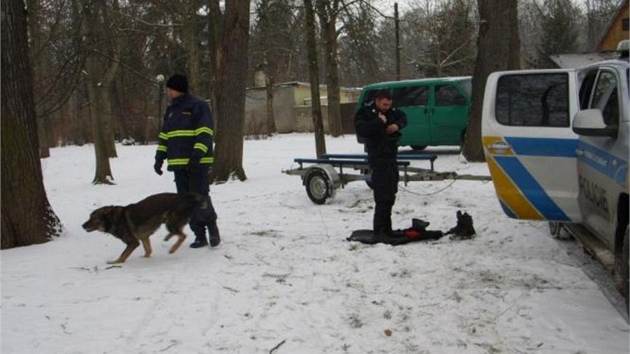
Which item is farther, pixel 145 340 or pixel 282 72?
A: pixel 282 72

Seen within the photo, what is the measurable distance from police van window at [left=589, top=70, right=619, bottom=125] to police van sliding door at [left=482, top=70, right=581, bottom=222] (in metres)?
0.22

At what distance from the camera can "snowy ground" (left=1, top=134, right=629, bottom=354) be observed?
4.18 m

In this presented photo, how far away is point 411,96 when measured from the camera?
670 inches

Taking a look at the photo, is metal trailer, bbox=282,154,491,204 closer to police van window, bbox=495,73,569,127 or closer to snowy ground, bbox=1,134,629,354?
snowy ground, bbox=1,134,629,354

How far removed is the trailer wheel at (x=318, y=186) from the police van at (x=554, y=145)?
4361 mm

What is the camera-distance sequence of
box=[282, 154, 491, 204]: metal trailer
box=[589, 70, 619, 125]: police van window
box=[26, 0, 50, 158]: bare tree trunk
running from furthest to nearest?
box=[26, 0, 50, 158]: bare tree trunk, box=[282, 154, 491, 204]: metal trailer, box=[589, 70, 619, 125]: police van window

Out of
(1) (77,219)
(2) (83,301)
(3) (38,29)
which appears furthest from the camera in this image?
(3) (38,29)

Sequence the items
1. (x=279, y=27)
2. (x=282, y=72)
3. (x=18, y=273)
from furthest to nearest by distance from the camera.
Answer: (x=282, y=72) < (x=279, y=27) < (x=18, y=273)

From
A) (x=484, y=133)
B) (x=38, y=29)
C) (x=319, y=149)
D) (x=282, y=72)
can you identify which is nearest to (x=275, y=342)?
(x=484, y=133)

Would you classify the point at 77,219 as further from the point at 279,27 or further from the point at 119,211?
the point at 279,27

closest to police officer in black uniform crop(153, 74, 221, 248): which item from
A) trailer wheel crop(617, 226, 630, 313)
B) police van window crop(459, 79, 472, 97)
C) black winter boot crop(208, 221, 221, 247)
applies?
black winter boot crop(208, 221, 221, 247)

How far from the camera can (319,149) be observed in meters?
15.6

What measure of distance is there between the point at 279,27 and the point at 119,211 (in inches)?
744

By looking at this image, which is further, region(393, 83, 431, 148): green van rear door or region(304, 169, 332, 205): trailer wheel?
region(393, 83, 431, 148): green van rear door
